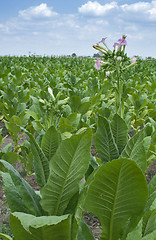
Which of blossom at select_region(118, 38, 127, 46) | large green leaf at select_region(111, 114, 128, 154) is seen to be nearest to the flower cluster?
blossom at select_region(118, 38, 127, 46)

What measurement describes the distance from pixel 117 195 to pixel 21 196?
0.37 m

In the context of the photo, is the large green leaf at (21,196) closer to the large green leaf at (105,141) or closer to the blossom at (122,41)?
the large green leaf at (105,141)

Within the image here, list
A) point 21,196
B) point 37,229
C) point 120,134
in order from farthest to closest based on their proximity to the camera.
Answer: point 120,134 → point 21,196 → point 37,229

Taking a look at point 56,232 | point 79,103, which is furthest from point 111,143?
point 79,103

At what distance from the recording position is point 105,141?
1.38m

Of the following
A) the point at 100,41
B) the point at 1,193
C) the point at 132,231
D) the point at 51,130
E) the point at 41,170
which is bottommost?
the point at 1,193

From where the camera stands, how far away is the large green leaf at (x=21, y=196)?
1.08 metres

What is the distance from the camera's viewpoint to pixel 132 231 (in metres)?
1.13

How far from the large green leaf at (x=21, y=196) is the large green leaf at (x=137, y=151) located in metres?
0.43

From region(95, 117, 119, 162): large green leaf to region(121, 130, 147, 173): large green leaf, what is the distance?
14 centimetres

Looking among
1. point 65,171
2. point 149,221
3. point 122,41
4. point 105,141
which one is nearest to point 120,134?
point 105,141

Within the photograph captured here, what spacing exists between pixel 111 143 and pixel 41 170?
380mm

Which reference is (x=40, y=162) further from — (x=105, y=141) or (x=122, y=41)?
(x=122, y=41)

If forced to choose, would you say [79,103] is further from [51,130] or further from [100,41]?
[51,130]
